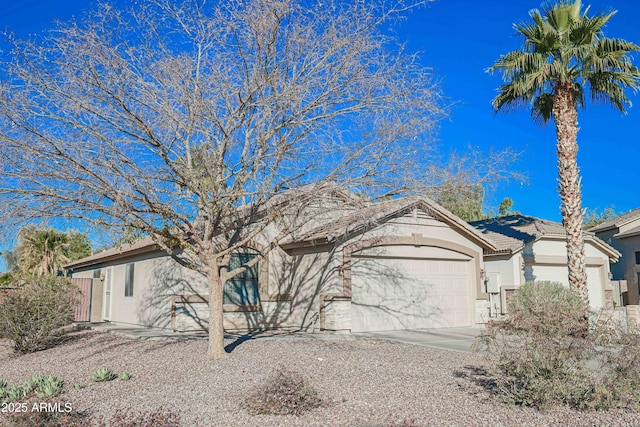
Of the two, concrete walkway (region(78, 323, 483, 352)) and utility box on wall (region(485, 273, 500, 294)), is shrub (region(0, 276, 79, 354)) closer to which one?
concrete walkway (region(78, 323, 483, 352))

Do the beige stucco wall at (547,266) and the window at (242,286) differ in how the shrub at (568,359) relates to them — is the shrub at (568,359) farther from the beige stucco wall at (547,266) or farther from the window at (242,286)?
the beige stucco wall at (547,266)

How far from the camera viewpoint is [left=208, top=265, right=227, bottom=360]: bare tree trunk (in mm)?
11117

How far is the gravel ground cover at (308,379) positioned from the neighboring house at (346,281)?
105 inches

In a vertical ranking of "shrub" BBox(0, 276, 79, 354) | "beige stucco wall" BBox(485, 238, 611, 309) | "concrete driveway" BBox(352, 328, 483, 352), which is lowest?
"concrete driveway" BBox(352, 328, 483, 352)

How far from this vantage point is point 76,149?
32.6 ft

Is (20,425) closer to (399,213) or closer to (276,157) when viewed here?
(276,157)

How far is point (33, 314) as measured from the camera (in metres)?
13.5

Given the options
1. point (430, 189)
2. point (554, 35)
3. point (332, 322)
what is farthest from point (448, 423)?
point (554, 35)

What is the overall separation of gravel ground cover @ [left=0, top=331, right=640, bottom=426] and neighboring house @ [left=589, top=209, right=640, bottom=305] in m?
19.3

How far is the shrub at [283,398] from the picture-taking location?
701 cm

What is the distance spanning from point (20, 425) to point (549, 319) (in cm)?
643

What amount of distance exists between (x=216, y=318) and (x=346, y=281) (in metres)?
5.51

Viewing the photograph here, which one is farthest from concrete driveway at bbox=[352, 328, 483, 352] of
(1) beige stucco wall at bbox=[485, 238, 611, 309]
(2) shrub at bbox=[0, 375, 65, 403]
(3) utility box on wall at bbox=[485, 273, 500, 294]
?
(2) shrub at bbox=[0, 375, 65, 403]

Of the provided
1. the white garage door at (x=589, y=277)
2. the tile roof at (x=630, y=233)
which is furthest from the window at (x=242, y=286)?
the tile roof at (x=630, y=233)
